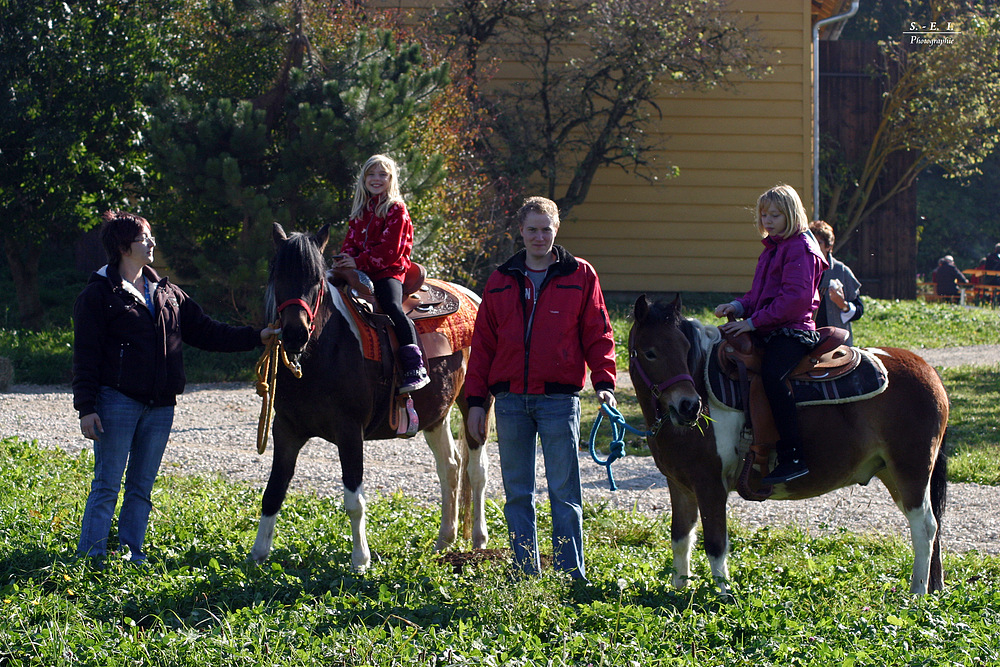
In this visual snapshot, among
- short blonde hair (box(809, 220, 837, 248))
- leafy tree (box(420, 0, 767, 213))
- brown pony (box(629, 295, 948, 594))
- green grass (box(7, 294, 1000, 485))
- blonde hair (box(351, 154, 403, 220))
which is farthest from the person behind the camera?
leafy tree (box(420, 0, 767, 213))

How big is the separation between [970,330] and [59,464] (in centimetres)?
1545

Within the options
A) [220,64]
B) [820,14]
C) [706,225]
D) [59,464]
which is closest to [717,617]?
[59,464]

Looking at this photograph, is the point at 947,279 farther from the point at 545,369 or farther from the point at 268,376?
the point at 268,376

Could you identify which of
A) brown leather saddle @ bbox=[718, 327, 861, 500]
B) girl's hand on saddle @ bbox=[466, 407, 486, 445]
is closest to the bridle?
brown leather saddle @ bbox=[718, 327, 861, 500]

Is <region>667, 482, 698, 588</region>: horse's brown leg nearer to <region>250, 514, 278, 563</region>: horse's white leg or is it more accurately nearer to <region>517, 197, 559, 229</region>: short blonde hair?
<region>517, 197, 559, 229</region>: short blonde hair

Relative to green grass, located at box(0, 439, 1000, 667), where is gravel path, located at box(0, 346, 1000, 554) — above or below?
below

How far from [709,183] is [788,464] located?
1325cm

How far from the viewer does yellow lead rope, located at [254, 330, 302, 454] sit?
4.91 metres

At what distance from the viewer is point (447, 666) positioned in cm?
363

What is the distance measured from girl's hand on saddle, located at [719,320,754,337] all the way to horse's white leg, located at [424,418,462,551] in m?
2.22

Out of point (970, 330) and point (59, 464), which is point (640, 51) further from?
point (59, 464)

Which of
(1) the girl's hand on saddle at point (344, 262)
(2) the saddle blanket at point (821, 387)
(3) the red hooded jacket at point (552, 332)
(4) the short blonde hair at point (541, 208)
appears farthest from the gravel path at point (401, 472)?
(4) the short blonde hair at point (541, 208)

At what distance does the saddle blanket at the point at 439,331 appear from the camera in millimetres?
5543

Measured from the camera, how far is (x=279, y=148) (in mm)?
12117
